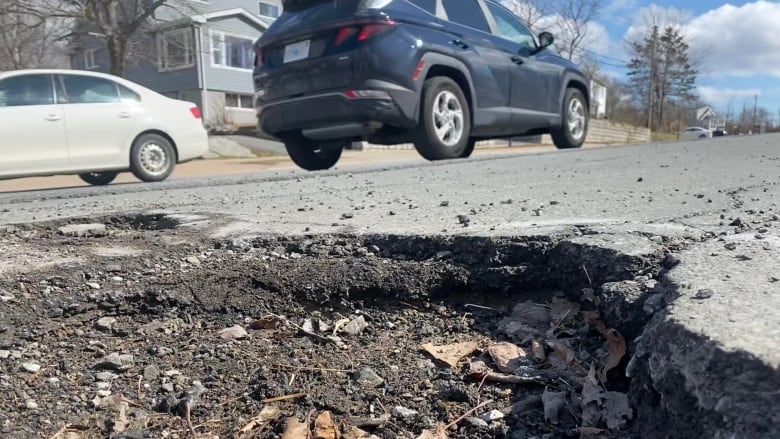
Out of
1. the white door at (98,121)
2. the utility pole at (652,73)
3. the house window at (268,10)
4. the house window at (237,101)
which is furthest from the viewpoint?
→ the utility pole at (652,73)

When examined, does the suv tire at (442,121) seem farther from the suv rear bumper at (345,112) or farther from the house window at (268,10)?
the house window at (268,10)

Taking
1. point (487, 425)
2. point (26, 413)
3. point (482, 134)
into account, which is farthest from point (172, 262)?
point (482, 134)

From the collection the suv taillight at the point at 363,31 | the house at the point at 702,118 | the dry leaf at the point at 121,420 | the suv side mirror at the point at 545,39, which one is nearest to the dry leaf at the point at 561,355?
the dry leaf at the point at 121,420

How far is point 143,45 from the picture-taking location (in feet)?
77.4

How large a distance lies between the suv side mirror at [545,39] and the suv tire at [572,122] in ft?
2.69

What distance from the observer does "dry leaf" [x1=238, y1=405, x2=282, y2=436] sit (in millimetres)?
1403

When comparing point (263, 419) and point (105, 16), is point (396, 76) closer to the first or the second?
point (263, 419)

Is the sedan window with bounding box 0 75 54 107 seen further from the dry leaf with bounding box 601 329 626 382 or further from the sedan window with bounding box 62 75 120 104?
the dry leaf with bounding box 601 329 626 382

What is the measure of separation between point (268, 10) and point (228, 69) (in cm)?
683

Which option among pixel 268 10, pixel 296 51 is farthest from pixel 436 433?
pixel 268 10

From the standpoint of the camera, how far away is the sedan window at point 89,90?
738 centimetres

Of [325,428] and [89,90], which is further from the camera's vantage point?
[89,90]

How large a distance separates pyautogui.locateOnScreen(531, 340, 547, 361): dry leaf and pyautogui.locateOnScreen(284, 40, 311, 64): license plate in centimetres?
427

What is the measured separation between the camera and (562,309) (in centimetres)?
190
